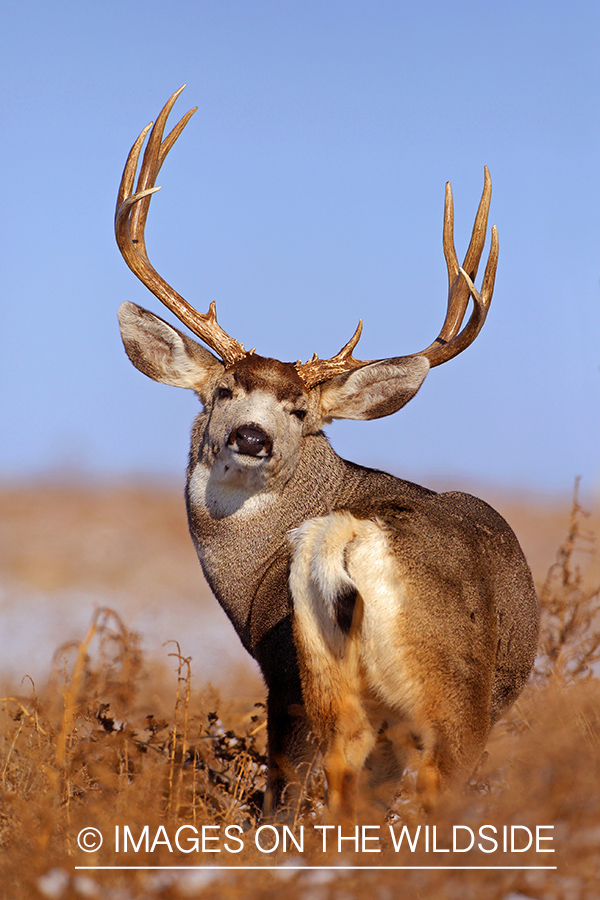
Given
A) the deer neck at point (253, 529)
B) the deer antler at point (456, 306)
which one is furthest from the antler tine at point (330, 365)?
the deer neck at point (253, 529)

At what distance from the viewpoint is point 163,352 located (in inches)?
239

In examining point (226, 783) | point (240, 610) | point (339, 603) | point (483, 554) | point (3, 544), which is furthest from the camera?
point (3, 544)

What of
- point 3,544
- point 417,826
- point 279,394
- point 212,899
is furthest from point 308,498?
point 3,544

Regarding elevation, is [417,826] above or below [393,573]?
below

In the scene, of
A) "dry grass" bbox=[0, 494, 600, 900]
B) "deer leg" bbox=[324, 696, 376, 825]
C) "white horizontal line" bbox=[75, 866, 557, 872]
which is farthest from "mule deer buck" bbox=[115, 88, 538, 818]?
"white horizontal line" bbox=[75, 866, 557, 872]

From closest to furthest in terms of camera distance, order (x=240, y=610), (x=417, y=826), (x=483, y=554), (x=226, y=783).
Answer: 1. (x=417, y=826)
2. (x=483, y=554)
3. (x=240, y=610)
4. (x=226, y=783)

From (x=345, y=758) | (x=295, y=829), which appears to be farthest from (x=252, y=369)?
(x=295, y=829)

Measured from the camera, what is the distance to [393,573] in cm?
408

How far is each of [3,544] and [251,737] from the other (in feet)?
48.2

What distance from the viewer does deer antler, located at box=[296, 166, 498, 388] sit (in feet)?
19.5

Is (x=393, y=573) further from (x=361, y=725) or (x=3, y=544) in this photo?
(x=3, y=544)

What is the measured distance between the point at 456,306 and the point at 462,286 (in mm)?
135

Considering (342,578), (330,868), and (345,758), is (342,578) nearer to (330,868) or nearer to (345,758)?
(345,758)

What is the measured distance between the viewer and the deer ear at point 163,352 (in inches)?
235
